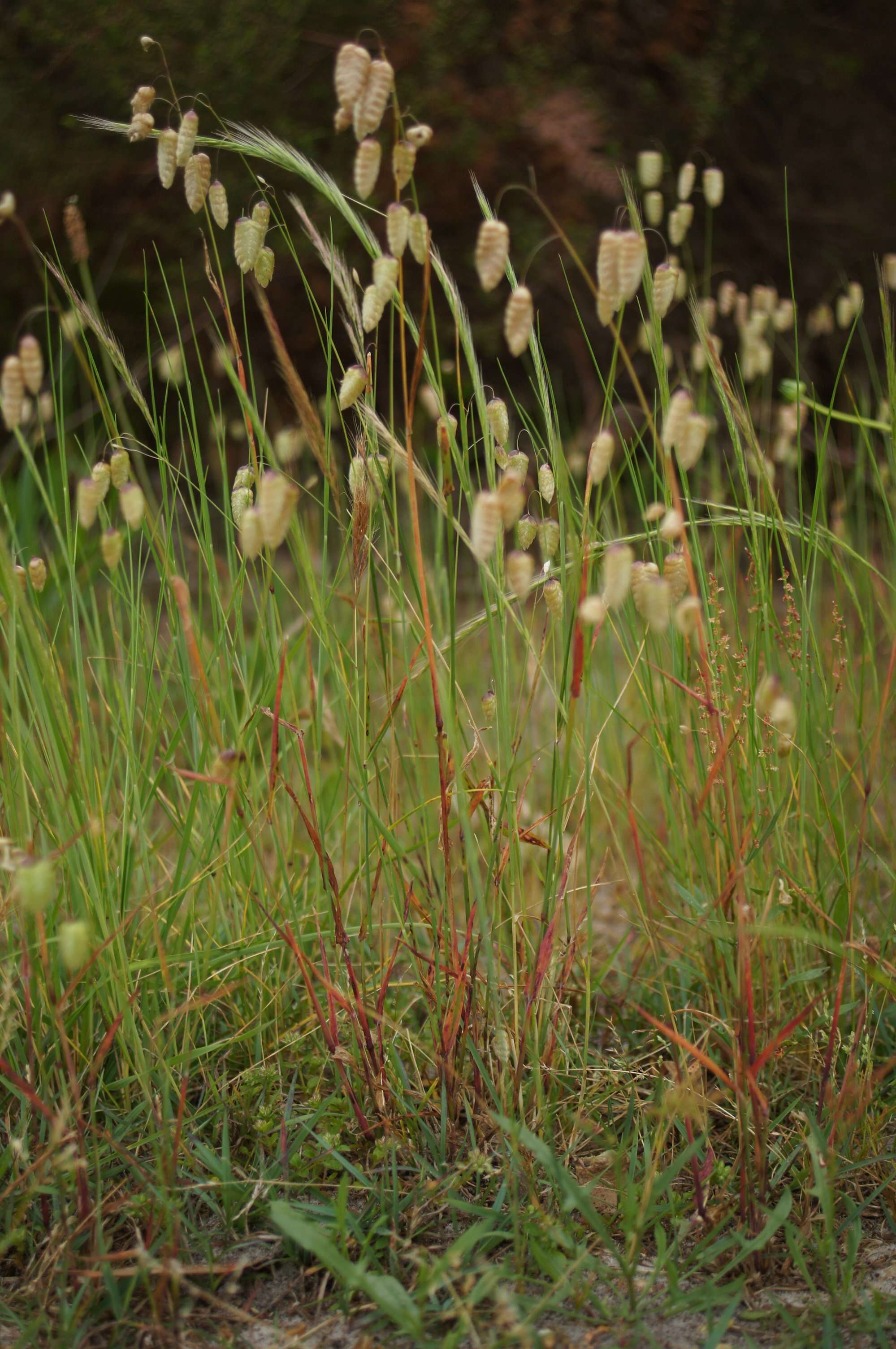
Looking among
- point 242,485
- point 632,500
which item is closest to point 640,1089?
point 242,485

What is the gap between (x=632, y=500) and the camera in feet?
10.0

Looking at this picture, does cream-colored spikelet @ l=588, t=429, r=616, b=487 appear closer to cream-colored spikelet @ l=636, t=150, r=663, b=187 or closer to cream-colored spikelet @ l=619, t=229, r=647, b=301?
cream-colored spikelet @ l=619, t=229, r=647, b=301

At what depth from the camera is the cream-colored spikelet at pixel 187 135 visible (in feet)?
3.10

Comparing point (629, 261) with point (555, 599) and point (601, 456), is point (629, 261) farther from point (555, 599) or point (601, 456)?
point (555, 599)

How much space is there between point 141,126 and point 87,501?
0.39m

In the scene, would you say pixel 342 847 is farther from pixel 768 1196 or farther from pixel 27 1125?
pixel 768 1196

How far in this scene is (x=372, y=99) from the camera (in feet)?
2.77

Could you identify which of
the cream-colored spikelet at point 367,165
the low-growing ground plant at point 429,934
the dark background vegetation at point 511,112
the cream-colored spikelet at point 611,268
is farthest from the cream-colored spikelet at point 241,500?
the dark background vegetation at point 511,112

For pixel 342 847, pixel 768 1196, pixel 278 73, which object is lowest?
pixel 768 1196

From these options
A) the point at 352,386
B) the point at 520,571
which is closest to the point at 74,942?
the point at 520,571

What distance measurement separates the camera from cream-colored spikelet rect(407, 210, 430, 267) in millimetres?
887

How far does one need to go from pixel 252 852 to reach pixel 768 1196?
2.32ft

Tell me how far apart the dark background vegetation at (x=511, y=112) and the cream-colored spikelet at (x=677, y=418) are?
96.7 inches

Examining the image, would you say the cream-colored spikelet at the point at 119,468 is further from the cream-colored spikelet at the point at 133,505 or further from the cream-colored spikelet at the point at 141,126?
the cream-colored spikelet at the point at 141,126
